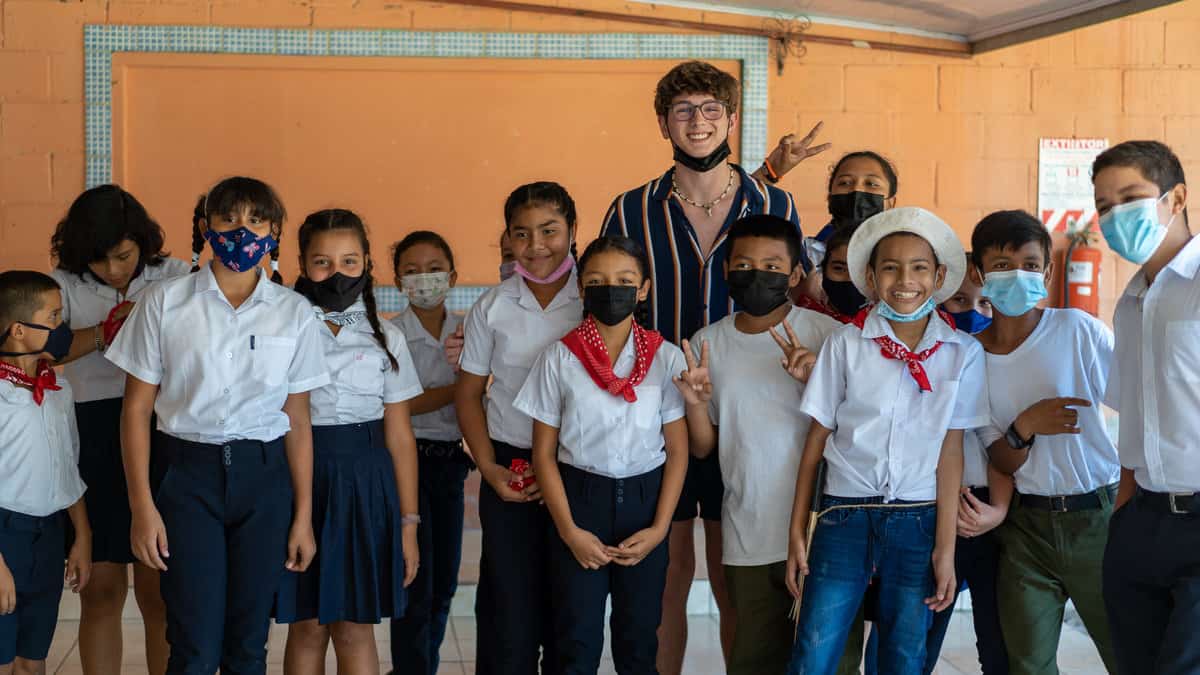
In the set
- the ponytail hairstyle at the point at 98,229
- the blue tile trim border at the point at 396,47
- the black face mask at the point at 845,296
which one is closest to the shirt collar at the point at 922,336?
the black face mask at the point at 845,296

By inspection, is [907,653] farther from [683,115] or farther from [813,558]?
[683,115]

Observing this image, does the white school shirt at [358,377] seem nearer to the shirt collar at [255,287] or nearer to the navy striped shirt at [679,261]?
the shirt collar at [255,287]

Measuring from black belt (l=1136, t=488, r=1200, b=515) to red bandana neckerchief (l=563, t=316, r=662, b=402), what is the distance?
3.69 ft

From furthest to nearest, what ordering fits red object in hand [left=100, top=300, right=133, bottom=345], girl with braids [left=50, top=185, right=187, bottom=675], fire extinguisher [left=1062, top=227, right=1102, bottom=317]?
fire extinguisher [left=1062, top=227, right=1102, bottom=317] < girl with braids [left=50, top=185, right=187, bottom=675] < red object in hand [left=100, top=300, right=133, bottom=345]

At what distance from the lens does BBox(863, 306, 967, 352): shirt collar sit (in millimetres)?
2582

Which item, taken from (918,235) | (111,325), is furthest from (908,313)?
(111,325)

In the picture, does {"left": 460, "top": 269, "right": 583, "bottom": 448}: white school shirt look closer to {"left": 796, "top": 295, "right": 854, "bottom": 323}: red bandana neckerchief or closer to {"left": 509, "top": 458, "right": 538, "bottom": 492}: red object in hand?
{"left": 509, "top": 458, "right": 538, "bottom": 492}: red object in hand

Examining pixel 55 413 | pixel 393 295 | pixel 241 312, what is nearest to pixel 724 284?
pixel 241 312

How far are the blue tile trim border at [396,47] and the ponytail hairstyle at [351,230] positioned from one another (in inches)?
101

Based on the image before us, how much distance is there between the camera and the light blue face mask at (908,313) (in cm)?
257

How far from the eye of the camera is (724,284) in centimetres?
296

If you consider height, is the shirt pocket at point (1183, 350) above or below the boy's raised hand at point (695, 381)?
above

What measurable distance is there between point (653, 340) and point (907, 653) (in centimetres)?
94

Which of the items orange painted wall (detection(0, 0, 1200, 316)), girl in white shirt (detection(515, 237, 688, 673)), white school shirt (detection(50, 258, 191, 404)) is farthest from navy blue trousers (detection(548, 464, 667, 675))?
orange painted wall (detection(0, 0, 1200, 316))
